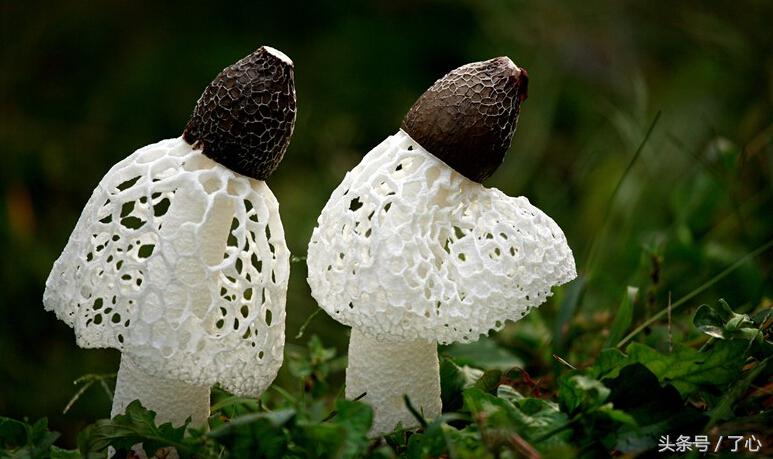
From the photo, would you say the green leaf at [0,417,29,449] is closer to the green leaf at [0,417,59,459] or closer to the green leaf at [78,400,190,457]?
the green leaf at [0,417,59,459]

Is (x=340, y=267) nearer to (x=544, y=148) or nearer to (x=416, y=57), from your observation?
(x=544, y=148)

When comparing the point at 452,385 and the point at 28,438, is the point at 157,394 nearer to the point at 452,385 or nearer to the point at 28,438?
the point at 28,438

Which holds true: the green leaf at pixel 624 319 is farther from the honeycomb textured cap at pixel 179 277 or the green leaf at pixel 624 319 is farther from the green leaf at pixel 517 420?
the honeycomb textured cap at pixel 179 277

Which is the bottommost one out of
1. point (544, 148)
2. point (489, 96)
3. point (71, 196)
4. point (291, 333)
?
point (291, 333)

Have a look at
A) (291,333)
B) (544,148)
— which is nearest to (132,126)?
(291,333)

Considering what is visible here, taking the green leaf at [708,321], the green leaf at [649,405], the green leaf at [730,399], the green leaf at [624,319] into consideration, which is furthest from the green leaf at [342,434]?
the green leaf at [624,319]

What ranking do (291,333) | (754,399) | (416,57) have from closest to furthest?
(754,399) → (291,333) → (416,57)

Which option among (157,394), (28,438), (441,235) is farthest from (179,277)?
(441,235)
